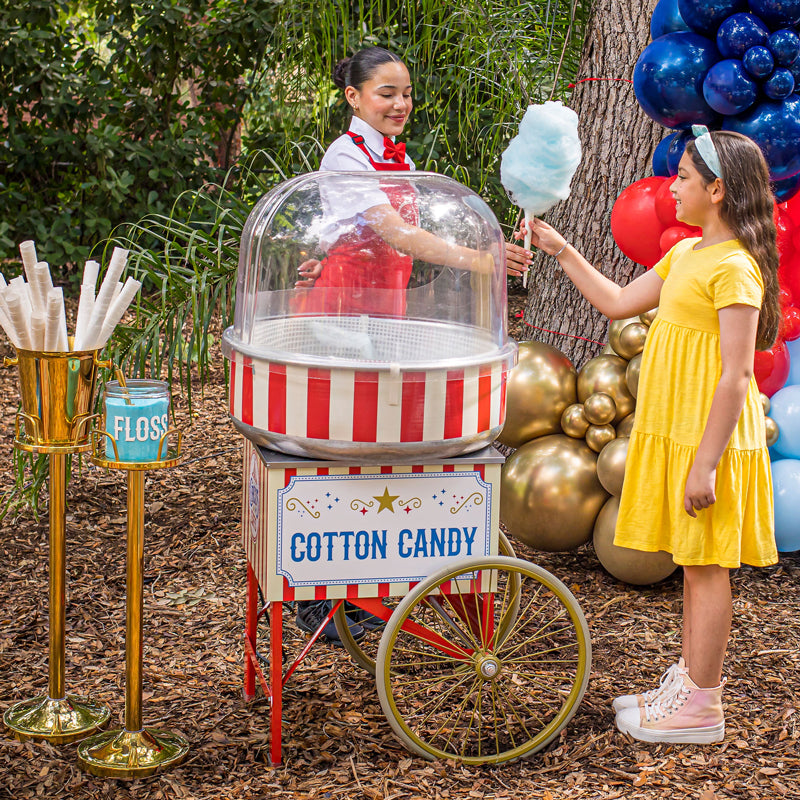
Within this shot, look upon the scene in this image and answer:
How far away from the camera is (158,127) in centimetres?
702

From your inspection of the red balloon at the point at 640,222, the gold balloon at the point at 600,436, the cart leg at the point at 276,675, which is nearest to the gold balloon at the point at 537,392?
the gold balloon at the point at 600,436

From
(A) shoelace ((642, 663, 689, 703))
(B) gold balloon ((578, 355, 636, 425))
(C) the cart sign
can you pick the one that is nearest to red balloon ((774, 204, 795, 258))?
(B) gold balloon ((578, 355, 636, 425))

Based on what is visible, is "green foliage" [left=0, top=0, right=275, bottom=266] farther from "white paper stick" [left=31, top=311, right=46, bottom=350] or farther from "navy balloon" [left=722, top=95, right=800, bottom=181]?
"white paper stick" [left=31, top=311, right=46, bottom=350]

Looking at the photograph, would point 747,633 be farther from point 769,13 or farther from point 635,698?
point 769,13

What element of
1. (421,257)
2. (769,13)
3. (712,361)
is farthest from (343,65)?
(712,361)

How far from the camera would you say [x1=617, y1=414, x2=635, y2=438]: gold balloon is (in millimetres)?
3379

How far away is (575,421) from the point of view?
3430 millimetres

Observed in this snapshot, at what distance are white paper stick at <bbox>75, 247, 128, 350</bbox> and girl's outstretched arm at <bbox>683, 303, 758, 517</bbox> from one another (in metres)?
1.36

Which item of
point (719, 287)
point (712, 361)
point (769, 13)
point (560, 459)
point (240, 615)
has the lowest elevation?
point (240, 615)

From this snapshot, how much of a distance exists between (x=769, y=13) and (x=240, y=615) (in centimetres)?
238

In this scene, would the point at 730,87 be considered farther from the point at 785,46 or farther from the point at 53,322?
the point at 53,322

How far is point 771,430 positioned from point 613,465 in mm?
541

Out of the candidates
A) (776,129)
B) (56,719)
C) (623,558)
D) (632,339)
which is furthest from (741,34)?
(56,719)

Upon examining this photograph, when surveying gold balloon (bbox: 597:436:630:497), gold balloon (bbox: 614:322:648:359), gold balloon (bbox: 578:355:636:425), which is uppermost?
gold balloon (bbox: 614:322:648:359)
